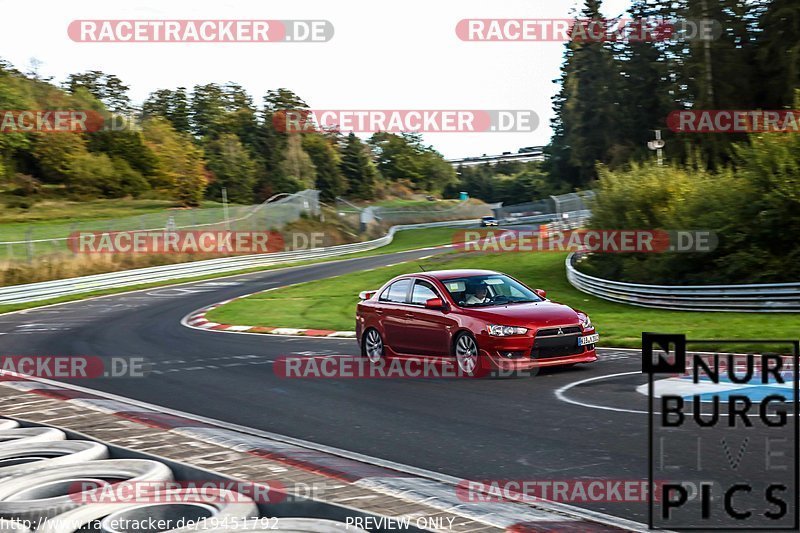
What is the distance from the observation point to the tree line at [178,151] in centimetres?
7669

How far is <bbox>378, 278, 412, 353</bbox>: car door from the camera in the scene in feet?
44.8

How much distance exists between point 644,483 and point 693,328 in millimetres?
12712

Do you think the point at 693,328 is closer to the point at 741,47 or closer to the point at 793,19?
the point at 793,19

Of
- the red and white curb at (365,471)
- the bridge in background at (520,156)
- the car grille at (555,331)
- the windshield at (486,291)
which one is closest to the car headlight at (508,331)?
the car grille at (555,331)

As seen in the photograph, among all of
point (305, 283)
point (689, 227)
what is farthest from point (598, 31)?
point (689, 227)

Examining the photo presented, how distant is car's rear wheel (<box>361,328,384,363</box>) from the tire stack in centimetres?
714

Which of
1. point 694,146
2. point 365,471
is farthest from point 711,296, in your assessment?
point 694,146

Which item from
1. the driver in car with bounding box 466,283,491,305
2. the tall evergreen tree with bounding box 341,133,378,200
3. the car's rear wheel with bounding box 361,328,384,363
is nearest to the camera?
Answer: the driver in car with bounding box 466,283,491,305

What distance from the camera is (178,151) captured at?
8712 centimetres

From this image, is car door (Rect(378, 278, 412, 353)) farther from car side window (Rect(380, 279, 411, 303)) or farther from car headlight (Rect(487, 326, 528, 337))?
car headlight (Rect(487, 326, 528, 337))

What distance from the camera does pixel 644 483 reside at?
21.3 feet

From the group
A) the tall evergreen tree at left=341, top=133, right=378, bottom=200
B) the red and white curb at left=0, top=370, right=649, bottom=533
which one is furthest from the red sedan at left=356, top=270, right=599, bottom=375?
the tall evergreen tree at left=341, top=133, right=378, bottom=200

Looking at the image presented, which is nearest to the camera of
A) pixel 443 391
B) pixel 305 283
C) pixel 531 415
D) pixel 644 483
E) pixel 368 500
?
pixel 368 500

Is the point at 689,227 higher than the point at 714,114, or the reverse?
the point at 714,114
